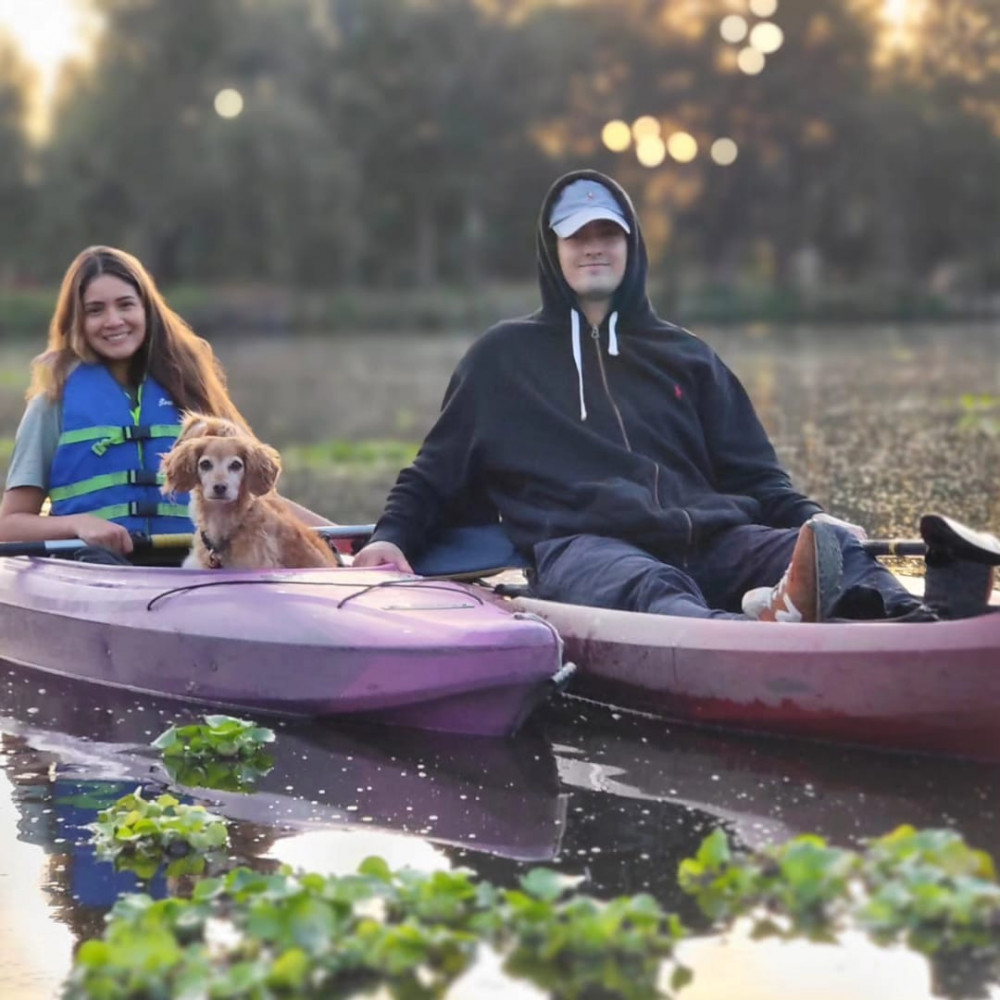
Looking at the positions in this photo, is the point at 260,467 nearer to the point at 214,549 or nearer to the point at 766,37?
the point at 214,549

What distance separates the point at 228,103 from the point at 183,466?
50160mm

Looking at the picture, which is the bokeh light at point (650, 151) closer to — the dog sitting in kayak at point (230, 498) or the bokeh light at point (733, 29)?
the bokeh light at point (733, 29)

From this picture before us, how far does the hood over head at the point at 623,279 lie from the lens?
6664mm

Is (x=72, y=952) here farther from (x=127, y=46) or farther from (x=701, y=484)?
(x=127, y=46)

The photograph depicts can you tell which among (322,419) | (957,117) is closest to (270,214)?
(957,117)

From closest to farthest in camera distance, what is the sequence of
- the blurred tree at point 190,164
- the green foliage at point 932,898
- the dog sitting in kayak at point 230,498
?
the green foliage at point 932,898 → the dog sitting in kayak at point 230,498 → the blurred tree at point 190,164

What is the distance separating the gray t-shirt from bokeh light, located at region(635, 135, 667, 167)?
181 feet

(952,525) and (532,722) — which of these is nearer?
(952,525)

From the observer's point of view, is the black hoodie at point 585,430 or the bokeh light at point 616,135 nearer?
the black hoodie at point 585,430

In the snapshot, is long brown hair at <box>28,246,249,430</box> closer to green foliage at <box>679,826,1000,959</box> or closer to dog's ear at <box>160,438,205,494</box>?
dog's ear at <box>160,438,205,494</box>

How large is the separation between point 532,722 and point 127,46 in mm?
51278

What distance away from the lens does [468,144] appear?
59000mm

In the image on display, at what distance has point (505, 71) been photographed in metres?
60.8

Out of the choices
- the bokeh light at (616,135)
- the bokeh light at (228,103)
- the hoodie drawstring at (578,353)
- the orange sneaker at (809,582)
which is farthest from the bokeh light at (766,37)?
the orange sneaker at (809,582)
